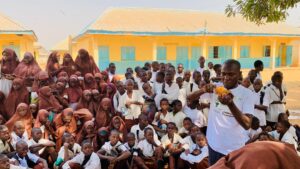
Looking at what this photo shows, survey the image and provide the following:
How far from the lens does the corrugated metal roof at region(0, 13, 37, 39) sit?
14.9 m

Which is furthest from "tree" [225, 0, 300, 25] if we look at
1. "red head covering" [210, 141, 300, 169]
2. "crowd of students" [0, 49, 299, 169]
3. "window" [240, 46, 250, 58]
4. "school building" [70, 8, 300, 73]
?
"window" [240, 46, 250, 58]

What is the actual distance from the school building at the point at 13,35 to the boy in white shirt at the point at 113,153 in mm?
12115

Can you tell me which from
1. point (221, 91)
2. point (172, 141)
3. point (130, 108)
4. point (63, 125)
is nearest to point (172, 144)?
point (172, 141)

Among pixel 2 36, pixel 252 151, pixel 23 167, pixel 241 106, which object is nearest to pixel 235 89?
pixel 241 106

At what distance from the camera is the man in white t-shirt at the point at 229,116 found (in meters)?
2.57

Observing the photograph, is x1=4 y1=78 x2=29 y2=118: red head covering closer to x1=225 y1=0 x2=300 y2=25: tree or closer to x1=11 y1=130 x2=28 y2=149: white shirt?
x1=11 y1=130 x2=28 y2=149: white shirt

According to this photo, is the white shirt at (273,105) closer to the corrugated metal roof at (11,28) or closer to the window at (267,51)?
the corrugated metal roof at (11,28)

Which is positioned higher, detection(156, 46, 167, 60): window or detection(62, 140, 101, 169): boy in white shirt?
detection(156, 46, 167, 60): window

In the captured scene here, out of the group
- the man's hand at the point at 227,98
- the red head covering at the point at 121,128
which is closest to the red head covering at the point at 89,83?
the red head covering at the point at 121,128

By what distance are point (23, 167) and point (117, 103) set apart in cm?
210

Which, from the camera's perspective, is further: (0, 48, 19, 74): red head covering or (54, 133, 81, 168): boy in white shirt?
(0, 48, 19, 74): red head covering

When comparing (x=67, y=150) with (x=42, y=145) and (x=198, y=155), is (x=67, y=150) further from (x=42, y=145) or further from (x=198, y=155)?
(x=198, y=155)

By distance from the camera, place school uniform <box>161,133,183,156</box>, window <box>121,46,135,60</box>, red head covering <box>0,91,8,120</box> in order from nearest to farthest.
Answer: school uniform <box>161,133,183,156</box> → red head covering <box>0,91,8,120</box> → window <box>121,46,135,60</box>

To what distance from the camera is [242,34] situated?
2023 centimetres
